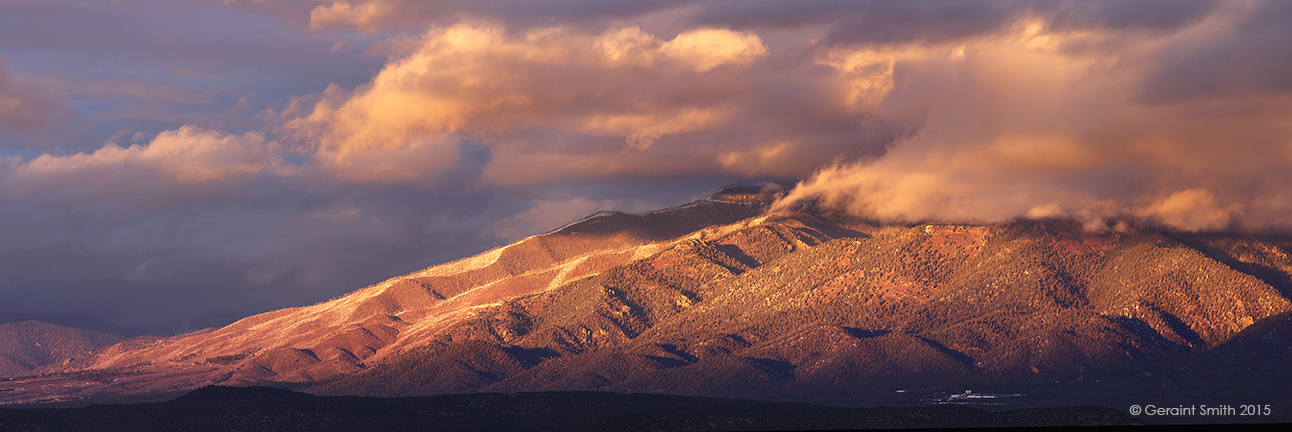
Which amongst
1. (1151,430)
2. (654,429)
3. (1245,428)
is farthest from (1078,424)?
(654,429)

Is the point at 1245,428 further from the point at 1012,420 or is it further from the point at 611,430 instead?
the point at 611,430

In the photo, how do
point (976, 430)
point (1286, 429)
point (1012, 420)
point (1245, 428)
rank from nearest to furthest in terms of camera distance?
point (1286, 429), point (1245, 428), point (976, 430), point (1012, 420)

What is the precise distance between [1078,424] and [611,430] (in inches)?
2872

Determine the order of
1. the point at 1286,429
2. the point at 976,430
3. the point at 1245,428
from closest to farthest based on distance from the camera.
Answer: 1. the point at 1286,429
2. the point at 1245,428
3. the point at 976,430

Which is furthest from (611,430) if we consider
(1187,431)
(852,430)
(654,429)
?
(1187,431)

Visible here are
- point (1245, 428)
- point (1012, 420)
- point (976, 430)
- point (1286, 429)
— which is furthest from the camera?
point (1012, 420)

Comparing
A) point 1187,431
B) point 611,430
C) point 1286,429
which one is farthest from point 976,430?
point 611,430

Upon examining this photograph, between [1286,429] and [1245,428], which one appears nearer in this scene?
[1286,429]

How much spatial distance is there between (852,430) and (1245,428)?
59222mm

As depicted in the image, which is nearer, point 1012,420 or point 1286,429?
point 1286,429

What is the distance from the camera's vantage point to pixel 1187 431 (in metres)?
164

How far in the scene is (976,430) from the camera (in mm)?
181125

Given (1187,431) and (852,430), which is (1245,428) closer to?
(1187,431)

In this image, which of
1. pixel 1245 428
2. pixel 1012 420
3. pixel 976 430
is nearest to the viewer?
pixel 1245 428
